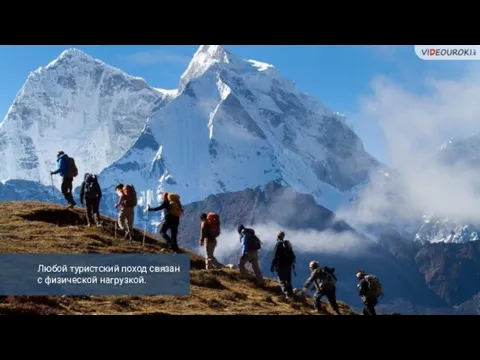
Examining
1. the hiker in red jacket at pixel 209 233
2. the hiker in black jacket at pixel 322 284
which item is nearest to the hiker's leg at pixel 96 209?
the hiker in red jacket at pixel 209 233

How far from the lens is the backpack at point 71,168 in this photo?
18.7m

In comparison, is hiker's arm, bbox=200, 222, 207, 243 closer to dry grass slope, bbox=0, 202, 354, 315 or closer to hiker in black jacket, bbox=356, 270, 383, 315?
dry grass slope, bbox=0, 202, 354, 315

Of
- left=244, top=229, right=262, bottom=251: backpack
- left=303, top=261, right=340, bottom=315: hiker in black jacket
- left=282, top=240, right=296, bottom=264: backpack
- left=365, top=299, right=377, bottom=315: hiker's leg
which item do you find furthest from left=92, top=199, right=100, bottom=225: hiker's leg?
left=365, top=299, right=377, bottom=315: hiker's leg

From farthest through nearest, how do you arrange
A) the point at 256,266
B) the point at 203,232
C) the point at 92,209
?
1. the point at 92,209
2. the point at 203,232
3. the point at 256,266

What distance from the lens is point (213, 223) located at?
677 inches

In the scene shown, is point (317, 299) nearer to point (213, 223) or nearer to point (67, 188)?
point (213, 223)

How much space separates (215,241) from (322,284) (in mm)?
3786

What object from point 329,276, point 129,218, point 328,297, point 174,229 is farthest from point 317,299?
point 129,218

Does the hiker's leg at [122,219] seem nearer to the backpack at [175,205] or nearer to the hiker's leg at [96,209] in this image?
the hiker's leg at [96,209]
